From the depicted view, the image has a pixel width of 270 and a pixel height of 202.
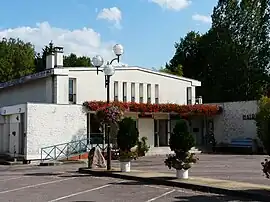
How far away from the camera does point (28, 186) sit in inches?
624

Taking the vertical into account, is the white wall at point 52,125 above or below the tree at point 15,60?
below

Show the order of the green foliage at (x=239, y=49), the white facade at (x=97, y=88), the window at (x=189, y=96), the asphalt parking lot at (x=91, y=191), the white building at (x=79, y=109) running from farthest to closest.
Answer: the green foliage at (x=239, y=49) < the window at (x=189, y=96) < the white facade at (x=97, y=88) < the white building at (x=79, y=109) < the asphalt parking lot at (x=91, y=191)

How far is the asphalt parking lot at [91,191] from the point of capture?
41.0ft

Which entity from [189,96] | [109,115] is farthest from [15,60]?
[109,115]

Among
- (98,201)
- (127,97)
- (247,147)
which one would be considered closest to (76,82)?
(127,97)

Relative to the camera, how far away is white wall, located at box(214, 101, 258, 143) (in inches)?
1430

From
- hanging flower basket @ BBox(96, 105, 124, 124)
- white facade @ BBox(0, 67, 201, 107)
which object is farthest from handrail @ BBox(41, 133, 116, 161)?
hanging flower basket @ BBox(96, 105, 124, 124)

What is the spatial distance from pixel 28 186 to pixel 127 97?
64.6 feet

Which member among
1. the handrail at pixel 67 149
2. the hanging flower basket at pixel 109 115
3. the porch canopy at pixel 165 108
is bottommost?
the handrail at pixel 67 149

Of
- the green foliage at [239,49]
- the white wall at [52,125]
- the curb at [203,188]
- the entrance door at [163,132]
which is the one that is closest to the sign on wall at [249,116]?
the entrance door at [163,132]

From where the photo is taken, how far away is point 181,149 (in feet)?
52.1

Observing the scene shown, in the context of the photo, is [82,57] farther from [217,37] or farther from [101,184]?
[101,184]

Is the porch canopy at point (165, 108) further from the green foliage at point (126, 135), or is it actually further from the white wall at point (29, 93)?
the green foliage at point (126, 135)

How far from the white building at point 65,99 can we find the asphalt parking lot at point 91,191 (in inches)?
452
